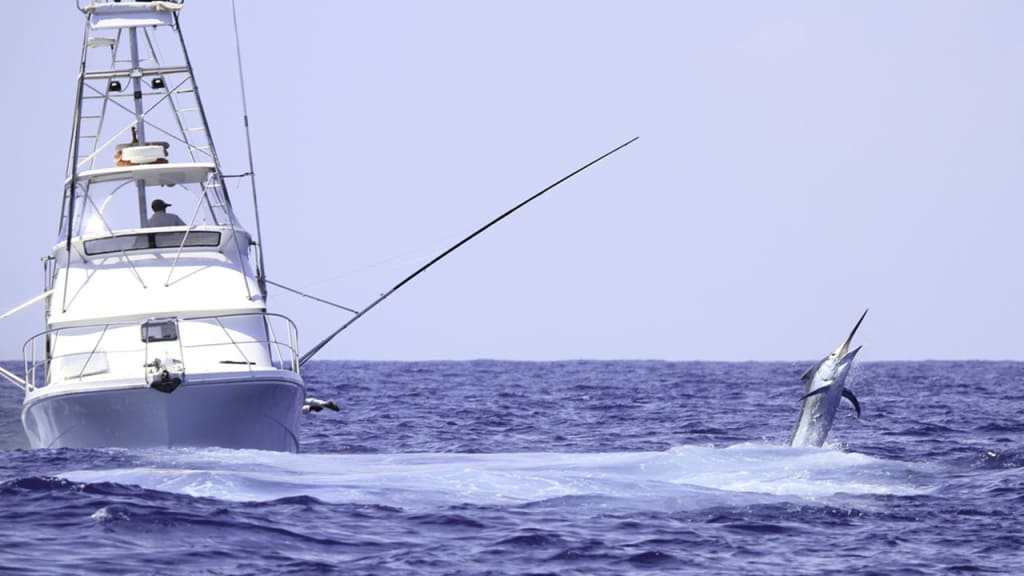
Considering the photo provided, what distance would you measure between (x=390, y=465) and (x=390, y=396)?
79.5 ft

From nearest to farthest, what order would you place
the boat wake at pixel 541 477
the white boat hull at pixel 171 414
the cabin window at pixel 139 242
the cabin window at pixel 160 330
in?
the boat wake at pixel 541 477 → the white boat hull at pixel 171 414 → the cabin window at pixel 160 330 → the cabin window at pixel 139 242

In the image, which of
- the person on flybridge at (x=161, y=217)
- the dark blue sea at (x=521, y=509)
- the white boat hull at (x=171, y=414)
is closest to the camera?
the dark blue sea at (x=521, y=509)

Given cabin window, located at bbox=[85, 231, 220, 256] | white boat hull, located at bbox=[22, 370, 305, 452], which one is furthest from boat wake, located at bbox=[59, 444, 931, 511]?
cabin window, located at bbox=[85, 231, 220, 256]

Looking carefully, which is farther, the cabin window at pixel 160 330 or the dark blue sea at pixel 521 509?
the cabin window at pixel 160 330

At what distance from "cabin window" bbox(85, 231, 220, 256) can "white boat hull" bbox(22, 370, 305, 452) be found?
9.08 feet

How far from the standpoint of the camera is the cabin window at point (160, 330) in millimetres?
18203

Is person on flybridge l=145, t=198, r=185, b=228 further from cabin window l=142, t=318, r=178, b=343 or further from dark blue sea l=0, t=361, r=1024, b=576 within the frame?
dark blue sea l=0, t=361, r=1024, b=576

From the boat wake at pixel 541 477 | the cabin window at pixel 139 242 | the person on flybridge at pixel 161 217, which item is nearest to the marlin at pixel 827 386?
the boat wake at pixel 541 477

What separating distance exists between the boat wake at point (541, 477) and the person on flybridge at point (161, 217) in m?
4.43

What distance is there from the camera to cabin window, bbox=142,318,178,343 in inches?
717

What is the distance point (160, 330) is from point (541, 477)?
620cm

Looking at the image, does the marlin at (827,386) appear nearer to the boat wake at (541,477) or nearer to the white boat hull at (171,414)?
the boat wake at (541,477)

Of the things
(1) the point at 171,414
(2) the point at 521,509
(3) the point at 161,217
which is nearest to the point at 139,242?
(3) the point at 161,217

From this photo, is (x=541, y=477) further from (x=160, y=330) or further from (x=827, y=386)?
(x=160, y=330)
